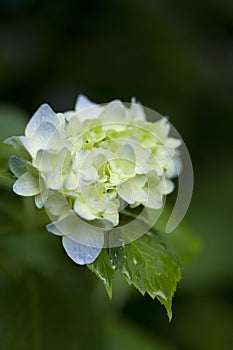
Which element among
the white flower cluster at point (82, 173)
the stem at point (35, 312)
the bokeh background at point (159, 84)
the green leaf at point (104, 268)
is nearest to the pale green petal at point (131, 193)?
the white flower cluster at point (82, 173)

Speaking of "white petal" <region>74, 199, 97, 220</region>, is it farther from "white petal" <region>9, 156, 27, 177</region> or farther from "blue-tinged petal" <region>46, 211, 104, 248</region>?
"white petal" <region>9, 156, 27, 177</region>

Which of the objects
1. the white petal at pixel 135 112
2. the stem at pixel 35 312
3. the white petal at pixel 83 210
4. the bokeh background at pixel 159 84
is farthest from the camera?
the bokeh background at pixel 159 84

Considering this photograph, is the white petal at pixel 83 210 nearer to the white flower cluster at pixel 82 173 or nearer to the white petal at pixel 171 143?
the white flower cluster at pixel 82 173

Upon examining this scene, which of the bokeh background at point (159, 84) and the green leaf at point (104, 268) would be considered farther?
the bokeh background at point (159, 84)

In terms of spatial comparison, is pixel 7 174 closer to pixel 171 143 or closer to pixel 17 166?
pixel 17 166

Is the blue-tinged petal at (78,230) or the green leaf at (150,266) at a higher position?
the blue-tinged petal at (78,230)

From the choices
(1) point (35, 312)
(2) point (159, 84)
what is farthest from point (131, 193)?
(2) point (159, 84)
